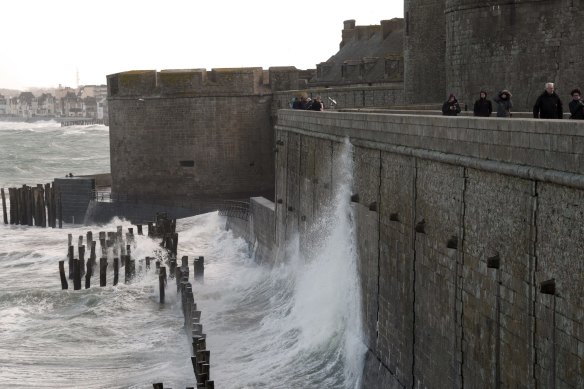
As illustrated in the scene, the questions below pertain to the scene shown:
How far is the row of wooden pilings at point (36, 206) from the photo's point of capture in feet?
138

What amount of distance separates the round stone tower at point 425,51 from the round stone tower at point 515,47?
410 cm

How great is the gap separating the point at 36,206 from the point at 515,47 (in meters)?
26.7

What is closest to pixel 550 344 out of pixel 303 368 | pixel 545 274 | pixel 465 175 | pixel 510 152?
pixel 545 274

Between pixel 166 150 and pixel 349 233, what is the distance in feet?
72.5

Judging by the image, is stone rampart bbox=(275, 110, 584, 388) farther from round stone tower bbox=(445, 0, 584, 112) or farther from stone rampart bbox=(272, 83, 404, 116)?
stone rampart bbox=(272, 83, 404, 116)

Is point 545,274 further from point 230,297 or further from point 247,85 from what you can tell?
point 247,85

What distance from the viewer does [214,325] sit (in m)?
21.6

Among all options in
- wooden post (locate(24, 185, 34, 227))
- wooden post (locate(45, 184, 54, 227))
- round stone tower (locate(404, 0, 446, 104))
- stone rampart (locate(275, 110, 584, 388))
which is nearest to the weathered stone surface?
stone rampart (locate(275, 110, 584, 388))

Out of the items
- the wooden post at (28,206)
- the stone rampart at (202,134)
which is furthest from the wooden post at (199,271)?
the wooden post at (28,206)

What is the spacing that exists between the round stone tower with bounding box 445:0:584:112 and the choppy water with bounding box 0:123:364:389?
188 inches

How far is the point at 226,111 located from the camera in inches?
1531

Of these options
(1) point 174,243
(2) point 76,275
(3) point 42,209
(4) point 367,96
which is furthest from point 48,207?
(4) point 367,96

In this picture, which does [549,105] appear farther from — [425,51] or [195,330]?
[425,51]

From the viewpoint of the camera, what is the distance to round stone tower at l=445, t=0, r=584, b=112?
20.0 meters
